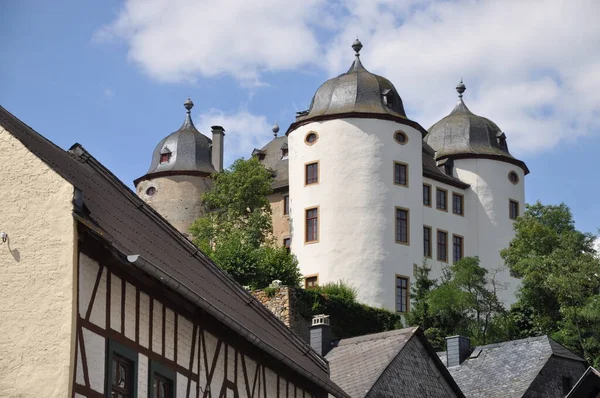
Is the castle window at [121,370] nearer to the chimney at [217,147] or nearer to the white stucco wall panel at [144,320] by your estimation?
the white stucco wall panel at [144,320]

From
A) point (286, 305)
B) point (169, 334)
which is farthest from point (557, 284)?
point (169, 334)

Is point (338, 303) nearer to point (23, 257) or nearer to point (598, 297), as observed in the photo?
point (598, 297)

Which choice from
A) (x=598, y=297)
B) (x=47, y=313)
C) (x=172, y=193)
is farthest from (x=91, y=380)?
(x=172, y=193)

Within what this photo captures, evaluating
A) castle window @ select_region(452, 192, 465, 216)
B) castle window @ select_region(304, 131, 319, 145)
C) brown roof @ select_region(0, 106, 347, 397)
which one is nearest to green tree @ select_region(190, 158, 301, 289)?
castle window @ select_region(304, 131, 319, 145)

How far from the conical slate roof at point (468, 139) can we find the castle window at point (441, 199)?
128 inches

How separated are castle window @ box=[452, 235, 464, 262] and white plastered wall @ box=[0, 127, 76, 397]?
48488 mm

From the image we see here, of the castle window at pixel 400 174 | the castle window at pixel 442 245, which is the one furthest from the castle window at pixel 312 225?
the castle window at pixel 442 245

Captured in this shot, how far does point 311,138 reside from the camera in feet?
209

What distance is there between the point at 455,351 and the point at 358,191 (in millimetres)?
18586

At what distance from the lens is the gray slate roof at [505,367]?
42.1 metres

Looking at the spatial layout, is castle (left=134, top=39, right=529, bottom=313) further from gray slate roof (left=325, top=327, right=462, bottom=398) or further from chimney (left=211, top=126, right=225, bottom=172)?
gray slate roof (left=325, top=327, right=462, bottom=398)

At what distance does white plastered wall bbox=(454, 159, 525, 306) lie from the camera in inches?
2623

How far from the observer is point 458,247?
66.6 m

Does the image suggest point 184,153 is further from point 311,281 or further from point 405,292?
point 405,292
